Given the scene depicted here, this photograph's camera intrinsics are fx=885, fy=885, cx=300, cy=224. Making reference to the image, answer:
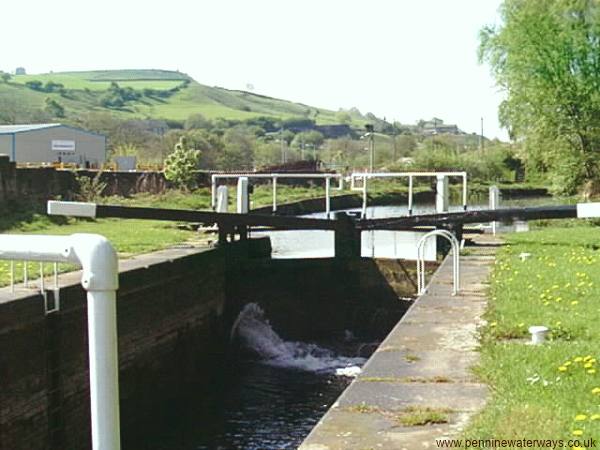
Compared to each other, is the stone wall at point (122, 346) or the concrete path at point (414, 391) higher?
the concrete path at point (414, 391)

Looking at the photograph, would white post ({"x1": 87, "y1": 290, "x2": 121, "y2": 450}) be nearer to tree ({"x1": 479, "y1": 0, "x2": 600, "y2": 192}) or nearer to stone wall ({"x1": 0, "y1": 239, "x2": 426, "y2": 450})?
stone wall ({"x1": 0, "y1": 239, "x2": 426, "y2": 450})

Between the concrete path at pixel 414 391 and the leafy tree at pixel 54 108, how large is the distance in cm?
11685

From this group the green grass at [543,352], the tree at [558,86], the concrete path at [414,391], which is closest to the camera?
the green grass at [543,352]

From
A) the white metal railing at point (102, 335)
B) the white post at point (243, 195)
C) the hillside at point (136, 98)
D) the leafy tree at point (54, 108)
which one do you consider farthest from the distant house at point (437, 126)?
the white metal railing at point (102, 335)

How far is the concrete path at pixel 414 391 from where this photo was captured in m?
5.13

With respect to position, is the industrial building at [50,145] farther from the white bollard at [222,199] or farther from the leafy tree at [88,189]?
the white bollard at [222,199]

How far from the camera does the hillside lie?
134875 mm

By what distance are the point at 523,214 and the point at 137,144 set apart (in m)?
70.2

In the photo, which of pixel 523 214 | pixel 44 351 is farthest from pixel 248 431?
pixel 523 214

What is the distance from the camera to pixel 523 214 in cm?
1565

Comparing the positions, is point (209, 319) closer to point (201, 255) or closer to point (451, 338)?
point (201, 255)

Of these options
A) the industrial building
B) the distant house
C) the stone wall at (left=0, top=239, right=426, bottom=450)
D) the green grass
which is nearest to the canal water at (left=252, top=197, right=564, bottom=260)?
the stone wall at (left=0, top=239, right=426, bottom=450)

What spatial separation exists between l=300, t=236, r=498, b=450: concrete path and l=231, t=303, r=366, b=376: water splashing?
5148 mm

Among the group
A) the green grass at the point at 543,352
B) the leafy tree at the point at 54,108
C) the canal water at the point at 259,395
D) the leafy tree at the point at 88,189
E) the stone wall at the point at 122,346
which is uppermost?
the leafy tree at the point at 54,108
